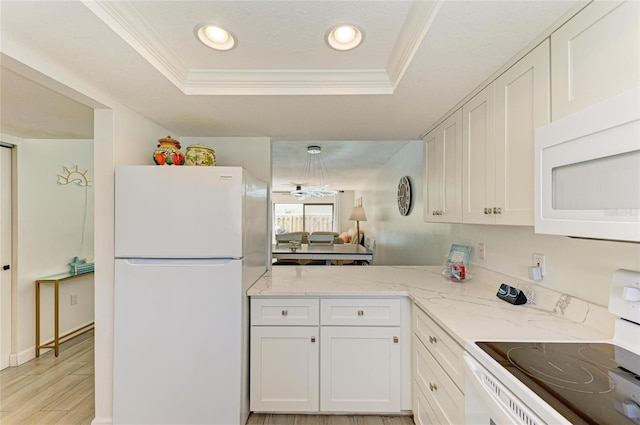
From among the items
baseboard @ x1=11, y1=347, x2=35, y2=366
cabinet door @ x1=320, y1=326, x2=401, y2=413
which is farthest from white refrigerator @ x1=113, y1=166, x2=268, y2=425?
baseboard @ x1=11, y1=347, x2=35, y2=366

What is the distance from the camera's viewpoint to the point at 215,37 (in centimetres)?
129

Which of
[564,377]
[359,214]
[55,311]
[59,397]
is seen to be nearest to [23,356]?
[55,311]

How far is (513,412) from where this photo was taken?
0.79 metres

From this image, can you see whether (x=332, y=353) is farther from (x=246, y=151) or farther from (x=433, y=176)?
(x=246, y=151)

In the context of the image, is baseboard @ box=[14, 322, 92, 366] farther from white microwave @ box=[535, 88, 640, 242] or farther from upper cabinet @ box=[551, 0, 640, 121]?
upper cabinet @ box=[551, 0, 640, 121]

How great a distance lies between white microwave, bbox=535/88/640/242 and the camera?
0.69 metres

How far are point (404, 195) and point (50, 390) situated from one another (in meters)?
3.86

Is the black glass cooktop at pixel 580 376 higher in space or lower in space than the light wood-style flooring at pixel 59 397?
higher

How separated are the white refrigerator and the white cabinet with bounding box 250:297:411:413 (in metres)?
0.23

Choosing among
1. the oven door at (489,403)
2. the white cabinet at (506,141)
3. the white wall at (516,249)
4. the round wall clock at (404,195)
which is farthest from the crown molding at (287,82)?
the round wall clock at (404,195)

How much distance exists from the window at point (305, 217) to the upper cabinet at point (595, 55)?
32.0 feet

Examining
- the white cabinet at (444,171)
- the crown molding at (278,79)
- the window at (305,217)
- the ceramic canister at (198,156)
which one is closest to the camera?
the crown molding at (278,79)

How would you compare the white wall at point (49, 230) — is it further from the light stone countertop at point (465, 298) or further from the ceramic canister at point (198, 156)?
the light stone countertop at point (465, 298)

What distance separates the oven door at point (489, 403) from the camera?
764mm
